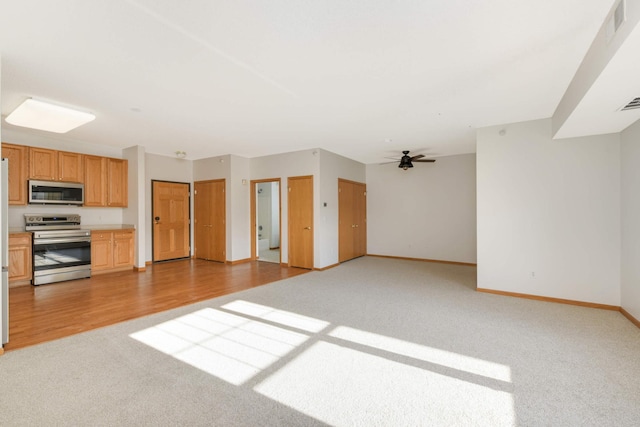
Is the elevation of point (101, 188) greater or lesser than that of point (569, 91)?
lesser

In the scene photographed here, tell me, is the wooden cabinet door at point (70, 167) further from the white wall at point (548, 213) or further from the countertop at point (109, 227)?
the white wall at point (548, 213)

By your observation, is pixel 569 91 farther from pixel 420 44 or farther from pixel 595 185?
pixel 420 44

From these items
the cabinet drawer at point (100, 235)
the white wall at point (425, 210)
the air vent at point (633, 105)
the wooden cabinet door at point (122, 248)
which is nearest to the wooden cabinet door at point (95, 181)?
the cabinet drawer at point (100, 235)

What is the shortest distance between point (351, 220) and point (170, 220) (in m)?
4.53

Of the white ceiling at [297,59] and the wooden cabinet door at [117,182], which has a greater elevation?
the white ceiling at [297,59]

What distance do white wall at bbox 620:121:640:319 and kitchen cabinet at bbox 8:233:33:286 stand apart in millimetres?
8494

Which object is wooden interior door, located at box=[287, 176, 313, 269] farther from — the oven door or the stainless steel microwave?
the stainless steel microwave

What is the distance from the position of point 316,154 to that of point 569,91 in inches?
160

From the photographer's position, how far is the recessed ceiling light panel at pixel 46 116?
3422mm

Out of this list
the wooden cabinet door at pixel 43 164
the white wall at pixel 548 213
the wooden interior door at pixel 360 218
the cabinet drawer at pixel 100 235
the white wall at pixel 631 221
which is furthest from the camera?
the wooden interior door at pixel 360 218

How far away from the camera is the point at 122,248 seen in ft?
18.9

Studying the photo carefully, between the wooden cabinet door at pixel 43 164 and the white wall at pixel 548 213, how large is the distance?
7378 mm

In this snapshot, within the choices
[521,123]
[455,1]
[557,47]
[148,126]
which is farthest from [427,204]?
[148,126]

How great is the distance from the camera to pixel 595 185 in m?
3.71
